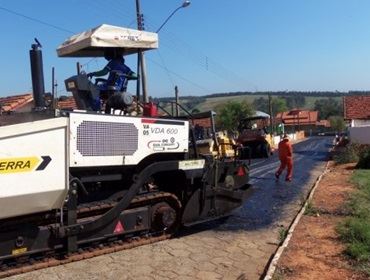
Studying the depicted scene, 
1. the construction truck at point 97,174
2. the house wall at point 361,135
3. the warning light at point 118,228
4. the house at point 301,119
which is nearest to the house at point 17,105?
the construction truck at point 97,174

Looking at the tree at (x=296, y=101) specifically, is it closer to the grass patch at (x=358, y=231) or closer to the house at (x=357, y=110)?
the house at (x=357, y=110)

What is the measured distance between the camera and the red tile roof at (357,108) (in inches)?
1866

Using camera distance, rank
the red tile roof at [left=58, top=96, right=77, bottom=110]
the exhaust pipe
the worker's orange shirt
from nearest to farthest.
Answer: the exhaust pipe, the red tile roof at [left=58, top=96, right=77, bottom=110], the worker's orange shirt

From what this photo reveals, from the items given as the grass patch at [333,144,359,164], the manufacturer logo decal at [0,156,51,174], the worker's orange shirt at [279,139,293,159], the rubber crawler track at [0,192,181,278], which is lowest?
the rubber crawler track at [0,192,181,278]

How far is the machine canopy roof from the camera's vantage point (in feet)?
25.4

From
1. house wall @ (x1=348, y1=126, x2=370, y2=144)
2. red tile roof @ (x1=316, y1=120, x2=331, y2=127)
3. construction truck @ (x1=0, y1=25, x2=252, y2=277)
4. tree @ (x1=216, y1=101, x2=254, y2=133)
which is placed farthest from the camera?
red tile roof @ (x1=316, y1=120, x2=331, y2=127)

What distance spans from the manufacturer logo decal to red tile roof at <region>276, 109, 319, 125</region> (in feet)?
354

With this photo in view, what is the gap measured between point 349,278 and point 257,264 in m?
1.28

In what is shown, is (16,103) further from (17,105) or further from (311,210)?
(311,210)

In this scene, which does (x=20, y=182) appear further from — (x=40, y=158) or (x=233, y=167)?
(x=233, y=167)

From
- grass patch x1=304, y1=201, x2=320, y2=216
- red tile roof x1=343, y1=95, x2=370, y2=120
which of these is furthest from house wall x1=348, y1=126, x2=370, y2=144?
grass patch x1=304, y1=201, x2=320, y2=216

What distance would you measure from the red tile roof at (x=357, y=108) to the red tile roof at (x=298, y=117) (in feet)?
201

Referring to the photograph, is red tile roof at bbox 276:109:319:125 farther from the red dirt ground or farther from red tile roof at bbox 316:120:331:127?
the red dirt ground

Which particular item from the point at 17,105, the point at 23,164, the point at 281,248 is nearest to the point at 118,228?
the point at 23,164
